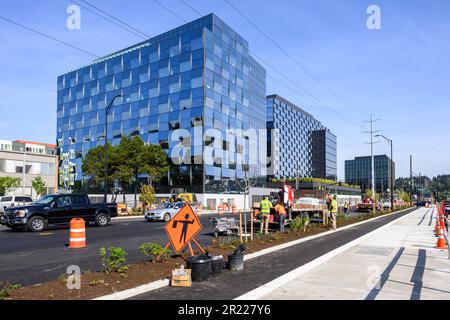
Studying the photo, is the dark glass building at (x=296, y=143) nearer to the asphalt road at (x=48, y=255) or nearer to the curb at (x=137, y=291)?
the asphalt road at (x=48, y=255)

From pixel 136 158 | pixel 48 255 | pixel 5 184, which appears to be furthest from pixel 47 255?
pixel 5 184

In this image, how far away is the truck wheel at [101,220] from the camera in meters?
23.2

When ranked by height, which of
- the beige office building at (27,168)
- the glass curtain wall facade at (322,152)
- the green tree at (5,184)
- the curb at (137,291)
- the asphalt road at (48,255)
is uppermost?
the glass curtain wall facade at (322,152)

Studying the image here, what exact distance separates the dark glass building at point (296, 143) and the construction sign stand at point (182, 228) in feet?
326

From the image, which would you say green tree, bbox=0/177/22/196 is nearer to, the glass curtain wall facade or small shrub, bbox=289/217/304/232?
small shrub, bbox=289/217/304/232

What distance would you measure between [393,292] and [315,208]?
18.5 m

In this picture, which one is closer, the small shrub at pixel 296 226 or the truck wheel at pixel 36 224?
the small shrub at pixel 296 226

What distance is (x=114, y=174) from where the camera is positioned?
48562mm

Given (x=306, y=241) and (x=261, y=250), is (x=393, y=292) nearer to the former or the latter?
(x=261, y=250)

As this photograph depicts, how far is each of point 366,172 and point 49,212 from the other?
14519 centimetres

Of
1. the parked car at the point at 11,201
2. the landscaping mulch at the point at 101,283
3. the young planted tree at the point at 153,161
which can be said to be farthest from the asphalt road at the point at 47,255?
the young planted tree at the point at 153,161

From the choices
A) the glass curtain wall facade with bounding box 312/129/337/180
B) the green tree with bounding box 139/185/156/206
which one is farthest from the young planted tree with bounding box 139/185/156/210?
the glass curtain wall facade with bounding box 312/129/337/180

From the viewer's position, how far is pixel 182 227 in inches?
403
